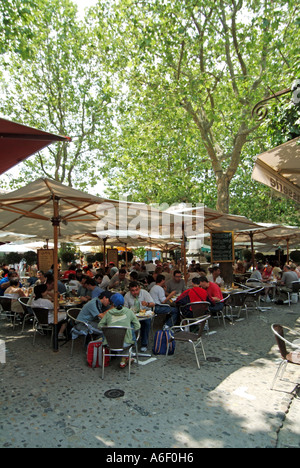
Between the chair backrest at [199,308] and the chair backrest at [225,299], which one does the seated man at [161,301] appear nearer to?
the chair backrest at [199,308]

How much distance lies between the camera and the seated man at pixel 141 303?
20.0 feet

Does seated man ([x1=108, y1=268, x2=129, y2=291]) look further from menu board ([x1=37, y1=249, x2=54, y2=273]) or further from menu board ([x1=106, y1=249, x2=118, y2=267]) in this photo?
menu board ([x1=106, y1=249, x2=118, y2=267])

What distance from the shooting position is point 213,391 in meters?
4.23

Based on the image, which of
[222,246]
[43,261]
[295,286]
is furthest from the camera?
[43,261]

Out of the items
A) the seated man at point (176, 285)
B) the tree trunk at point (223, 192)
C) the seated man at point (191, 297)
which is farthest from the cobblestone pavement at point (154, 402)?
the tree trunk at point (223, 192)

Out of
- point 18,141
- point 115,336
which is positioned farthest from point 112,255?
point 18,141

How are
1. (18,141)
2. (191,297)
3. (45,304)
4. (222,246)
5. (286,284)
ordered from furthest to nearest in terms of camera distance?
1. (222,246)
2. (286,284)
3. (191,297)
4. (45,304)
5. (18,141)

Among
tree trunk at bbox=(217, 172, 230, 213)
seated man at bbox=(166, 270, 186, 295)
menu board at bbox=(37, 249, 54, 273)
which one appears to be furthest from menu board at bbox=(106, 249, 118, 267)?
seated man at bbox=(166, 270, 186, 295)

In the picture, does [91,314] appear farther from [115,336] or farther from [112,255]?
[112,255]

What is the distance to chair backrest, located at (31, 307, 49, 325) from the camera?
20.2 ft

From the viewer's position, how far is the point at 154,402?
3934mm

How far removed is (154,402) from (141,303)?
2.50m

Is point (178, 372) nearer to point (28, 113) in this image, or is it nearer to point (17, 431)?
point (17, 431)

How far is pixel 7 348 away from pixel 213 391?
4177 millimetres
